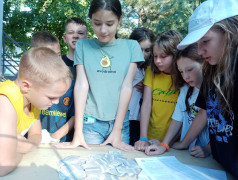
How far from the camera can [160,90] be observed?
1.80 metres

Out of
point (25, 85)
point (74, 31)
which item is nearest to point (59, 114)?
point (25, 85)

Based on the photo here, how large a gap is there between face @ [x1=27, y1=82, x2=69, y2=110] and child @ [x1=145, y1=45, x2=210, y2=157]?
A: 2.05 feet

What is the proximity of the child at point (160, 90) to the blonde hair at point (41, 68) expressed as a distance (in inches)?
32.5

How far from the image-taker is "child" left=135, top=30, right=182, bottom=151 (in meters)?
1.75

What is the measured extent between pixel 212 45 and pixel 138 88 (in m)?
1.04

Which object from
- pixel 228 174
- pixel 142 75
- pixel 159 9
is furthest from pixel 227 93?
pixel 159 9

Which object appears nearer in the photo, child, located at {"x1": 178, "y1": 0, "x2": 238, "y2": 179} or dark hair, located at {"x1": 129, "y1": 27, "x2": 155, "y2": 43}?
child, located at {"x1": 178, "y1": 0, "x2": 238, "y2": 179}

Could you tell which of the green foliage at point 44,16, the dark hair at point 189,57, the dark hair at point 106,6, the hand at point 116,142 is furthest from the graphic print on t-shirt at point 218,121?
the green foliage at point 44,16

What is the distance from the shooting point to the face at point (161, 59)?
175 cm

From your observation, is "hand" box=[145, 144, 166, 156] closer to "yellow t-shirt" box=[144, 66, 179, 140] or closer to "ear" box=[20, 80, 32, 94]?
"yellow t-shirt" box=[144, 66, 179, 140]

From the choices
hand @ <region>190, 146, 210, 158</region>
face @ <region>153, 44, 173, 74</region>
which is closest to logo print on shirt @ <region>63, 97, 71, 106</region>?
face @ <region>153, 44, 173, 74</region>

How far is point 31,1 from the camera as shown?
766 centimetres

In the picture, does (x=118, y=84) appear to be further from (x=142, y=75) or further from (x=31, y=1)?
(x=31, y=1)

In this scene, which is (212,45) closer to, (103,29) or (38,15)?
(103,29)
